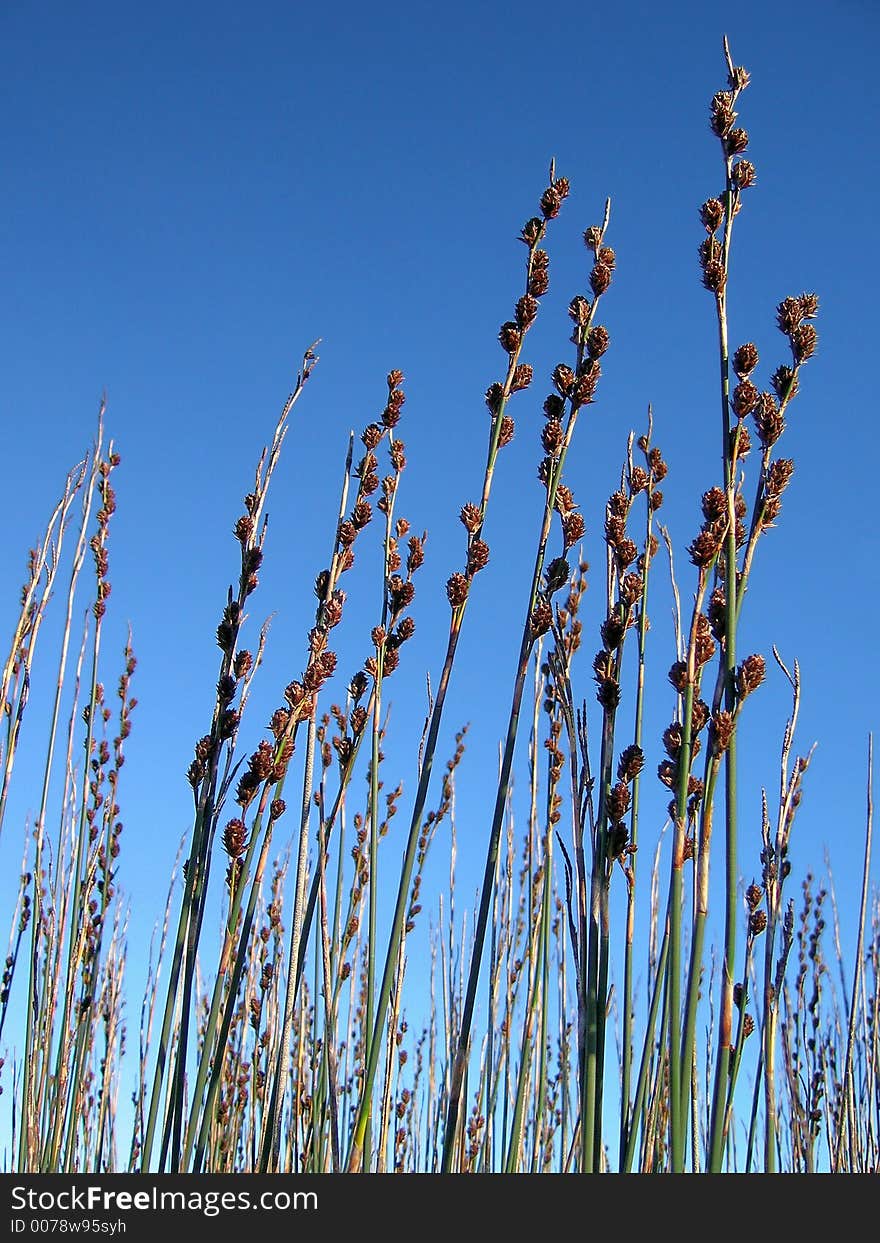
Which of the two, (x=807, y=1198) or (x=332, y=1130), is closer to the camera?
(x=807, y=1198)

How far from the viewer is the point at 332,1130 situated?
3.87ft

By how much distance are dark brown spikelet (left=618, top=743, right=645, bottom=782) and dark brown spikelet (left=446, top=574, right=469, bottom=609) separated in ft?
0.93

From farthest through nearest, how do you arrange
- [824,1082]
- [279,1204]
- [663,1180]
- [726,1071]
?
1. [824,1082]
2. [279,1204]
3. [663,1180]
4. [726,1071]

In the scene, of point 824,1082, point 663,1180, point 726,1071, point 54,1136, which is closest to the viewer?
point 726,1071

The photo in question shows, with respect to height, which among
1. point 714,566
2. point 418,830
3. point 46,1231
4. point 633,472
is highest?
point 633,472

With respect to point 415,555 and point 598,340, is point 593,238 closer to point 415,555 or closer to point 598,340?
point 598,340

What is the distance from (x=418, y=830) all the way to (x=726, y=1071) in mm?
422

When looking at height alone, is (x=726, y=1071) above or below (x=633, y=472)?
below

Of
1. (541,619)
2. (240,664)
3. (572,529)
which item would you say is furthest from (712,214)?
(240,664)

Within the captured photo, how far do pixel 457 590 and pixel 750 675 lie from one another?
1.24 feet

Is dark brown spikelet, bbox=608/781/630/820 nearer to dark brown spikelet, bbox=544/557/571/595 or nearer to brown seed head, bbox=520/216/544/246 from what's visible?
dark brown spikelet, bbox=544/557/571/595

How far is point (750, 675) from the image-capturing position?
3.00ft

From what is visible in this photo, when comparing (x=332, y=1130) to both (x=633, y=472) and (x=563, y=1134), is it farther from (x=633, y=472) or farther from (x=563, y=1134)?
(x=633, y=472)

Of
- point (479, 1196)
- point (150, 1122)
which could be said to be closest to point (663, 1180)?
point (479, 1196)
